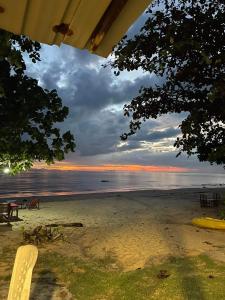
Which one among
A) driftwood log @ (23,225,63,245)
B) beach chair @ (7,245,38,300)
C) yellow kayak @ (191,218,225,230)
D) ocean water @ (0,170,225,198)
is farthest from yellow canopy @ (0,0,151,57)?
ocean water @ (0,170,225,198)

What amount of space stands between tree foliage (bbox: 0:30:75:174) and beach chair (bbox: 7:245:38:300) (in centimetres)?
928

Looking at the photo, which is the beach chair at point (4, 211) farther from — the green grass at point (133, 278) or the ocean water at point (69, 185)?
the ocean water at point (69, 185)

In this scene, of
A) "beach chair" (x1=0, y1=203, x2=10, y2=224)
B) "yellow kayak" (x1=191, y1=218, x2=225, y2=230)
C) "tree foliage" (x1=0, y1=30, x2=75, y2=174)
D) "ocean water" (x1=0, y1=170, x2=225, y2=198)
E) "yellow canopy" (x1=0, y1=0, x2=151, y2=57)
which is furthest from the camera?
"ocean water" (x1=0, y1=170, x2=225, y2=198)

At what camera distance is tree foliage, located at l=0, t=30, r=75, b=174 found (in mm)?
12438

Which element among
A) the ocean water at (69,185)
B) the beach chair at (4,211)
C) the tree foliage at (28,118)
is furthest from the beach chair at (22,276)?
the ocean water at (69,185)

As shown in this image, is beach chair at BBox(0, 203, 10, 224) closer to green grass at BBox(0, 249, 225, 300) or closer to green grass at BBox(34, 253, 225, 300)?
green grass at BBox(0, 249, 225, 300)

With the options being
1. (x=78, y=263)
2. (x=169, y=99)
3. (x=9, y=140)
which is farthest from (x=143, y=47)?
(x=78, y=263)

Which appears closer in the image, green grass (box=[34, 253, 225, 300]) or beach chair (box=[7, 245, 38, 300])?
beach chair (box=[7, 245, 38, 300])

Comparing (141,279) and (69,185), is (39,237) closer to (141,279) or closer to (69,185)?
(141,279)

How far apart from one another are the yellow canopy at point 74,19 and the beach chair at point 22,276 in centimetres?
230

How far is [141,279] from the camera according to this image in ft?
30.9

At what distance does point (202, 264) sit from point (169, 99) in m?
9.86

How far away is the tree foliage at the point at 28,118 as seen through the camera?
12438 mm

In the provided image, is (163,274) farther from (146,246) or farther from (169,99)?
(169,99)
